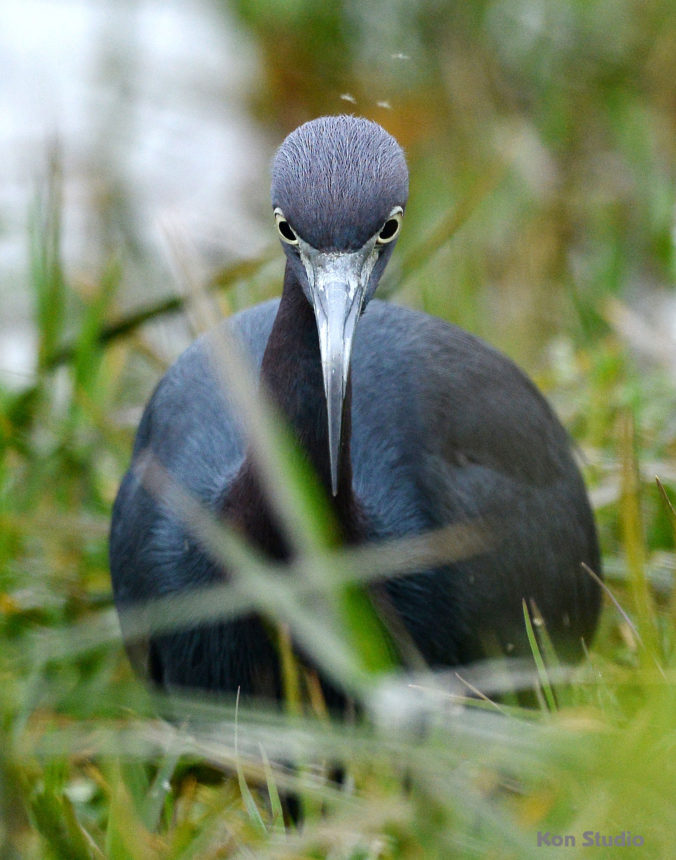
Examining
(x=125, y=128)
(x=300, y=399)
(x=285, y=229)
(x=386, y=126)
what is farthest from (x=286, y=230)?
(x=125, y=128)

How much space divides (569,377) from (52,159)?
5.30 feet

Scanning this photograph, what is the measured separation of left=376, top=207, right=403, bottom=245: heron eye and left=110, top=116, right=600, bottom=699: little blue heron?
53 millimetres

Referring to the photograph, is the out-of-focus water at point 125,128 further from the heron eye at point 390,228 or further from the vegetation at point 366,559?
the heron eye at point 390,228

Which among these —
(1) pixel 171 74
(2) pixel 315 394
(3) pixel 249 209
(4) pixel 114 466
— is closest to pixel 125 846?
(2) pixel 315 394

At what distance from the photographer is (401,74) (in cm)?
682

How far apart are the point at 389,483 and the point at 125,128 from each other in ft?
14.6

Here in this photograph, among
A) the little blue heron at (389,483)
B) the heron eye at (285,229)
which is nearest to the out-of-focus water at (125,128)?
the little blue heron at (389,483)

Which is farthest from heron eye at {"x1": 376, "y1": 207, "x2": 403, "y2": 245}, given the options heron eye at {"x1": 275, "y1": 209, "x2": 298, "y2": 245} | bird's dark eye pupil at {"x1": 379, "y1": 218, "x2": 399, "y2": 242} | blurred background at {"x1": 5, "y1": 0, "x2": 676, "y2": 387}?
blurred background at {"x1": 5, "y1": 0, "x2": 676, "y2": 387}

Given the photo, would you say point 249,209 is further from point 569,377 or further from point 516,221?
point 569,377

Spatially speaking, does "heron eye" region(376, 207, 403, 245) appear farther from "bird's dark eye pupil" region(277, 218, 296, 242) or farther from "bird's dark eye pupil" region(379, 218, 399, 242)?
"bird's dark eye pupil" region(277, 218, 296, 242)

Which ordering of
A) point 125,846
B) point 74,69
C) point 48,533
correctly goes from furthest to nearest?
point 74,69 → point 48,533 → point 125,846

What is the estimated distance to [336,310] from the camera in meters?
2.38

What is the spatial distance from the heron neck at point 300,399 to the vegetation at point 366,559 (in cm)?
22

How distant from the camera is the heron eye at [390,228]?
8.10 feet
